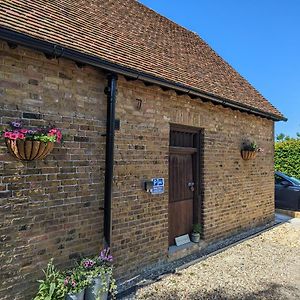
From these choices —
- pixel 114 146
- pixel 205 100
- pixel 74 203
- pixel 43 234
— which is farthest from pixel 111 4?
pixel 43 234

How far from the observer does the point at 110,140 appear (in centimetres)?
490

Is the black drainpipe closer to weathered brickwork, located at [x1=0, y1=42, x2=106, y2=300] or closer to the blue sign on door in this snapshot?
weathered brickwork, located at [x1=0, y1=42, x2=106, y2=300]

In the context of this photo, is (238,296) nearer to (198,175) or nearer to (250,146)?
(198,175)

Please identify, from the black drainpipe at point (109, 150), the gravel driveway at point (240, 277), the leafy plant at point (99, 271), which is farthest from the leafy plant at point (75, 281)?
the gravel driveway at point (240, 277)

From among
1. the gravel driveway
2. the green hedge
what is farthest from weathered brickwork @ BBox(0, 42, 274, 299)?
the green hedge

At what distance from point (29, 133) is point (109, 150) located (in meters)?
1.43

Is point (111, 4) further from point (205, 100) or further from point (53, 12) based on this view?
point (205, 100)

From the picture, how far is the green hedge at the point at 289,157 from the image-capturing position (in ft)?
52.6

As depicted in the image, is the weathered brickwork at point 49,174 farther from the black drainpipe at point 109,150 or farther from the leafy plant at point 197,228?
the leafy plant at point 197,228

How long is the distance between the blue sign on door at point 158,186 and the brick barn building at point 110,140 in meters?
0.09

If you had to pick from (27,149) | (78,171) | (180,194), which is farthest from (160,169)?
(27,149)

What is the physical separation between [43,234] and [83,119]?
5.57ft

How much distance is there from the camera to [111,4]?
7543 mm

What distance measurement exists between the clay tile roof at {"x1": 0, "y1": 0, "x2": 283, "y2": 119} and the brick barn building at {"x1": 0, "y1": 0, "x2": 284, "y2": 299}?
0.04 metres
